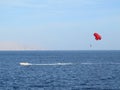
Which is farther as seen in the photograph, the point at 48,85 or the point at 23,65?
the point at 23,65

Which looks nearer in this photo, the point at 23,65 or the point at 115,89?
the point at 115,89

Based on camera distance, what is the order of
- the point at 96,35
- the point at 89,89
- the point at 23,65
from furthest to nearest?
the point at 23,65 → the point at 89,89 → the point at 96,35

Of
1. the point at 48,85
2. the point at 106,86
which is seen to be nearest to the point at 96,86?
the point at 106,86

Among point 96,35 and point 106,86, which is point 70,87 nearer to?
point 106,86

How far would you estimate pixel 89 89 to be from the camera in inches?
2960

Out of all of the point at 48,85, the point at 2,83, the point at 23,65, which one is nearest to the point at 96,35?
the point at 48,85

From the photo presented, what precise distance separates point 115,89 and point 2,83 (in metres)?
24.7

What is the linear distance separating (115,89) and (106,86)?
5398mm

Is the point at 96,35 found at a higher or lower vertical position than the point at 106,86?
higher

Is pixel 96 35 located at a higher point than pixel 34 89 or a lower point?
higher

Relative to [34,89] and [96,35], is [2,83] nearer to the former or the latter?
[34,89]

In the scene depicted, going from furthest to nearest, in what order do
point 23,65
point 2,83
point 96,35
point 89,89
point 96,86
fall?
point 23,65 → point 2,83 → point 96,86 → point 89,89 → point 96,35

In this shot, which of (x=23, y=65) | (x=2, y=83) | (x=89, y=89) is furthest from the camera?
(x=23, y=65)

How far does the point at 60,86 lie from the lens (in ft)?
264
